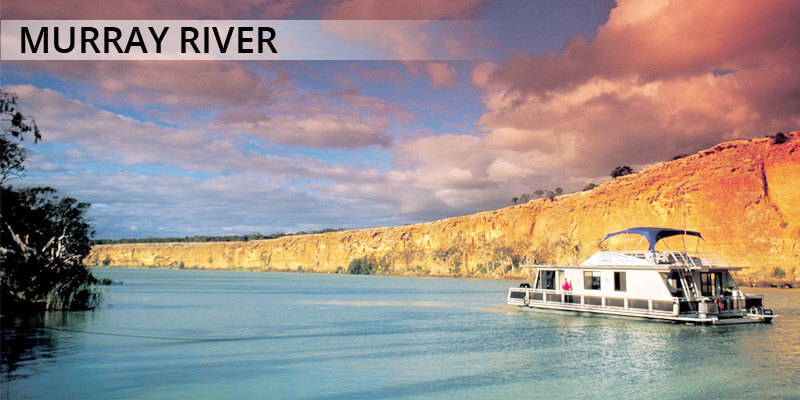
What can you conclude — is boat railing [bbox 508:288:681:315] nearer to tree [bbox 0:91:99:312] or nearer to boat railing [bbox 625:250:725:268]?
boat railing [bbox 625:250:725:268]

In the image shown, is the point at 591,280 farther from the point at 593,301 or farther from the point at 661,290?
the point at 661,290

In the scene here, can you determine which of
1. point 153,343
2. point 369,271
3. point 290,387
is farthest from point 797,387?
point 369,271

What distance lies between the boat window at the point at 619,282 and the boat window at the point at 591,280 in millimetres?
1153

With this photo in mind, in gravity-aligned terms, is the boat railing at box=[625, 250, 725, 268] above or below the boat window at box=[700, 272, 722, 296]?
above

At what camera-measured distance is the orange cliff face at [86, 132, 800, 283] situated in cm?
6347

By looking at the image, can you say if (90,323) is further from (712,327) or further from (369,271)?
(369,271)

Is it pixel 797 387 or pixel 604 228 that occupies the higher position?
pixel 604 228

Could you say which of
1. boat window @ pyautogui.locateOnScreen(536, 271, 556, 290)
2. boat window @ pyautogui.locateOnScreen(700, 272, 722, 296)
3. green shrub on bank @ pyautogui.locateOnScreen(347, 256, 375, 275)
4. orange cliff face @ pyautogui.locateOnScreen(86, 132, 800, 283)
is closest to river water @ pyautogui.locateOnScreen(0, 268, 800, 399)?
boat window @ pyautogui.locateOnScreen(700, 272, 722, 296)

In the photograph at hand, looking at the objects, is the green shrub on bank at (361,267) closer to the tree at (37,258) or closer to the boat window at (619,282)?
the tree at (37,258)

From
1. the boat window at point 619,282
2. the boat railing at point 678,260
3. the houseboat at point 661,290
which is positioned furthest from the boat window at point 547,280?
the boat railing at point 678,260

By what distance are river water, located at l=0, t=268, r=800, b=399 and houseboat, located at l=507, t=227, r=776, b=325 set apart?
30.8 inches

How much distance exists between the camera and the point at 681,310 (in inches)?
1028

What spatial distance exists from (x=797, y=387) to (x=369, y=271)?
337 ft

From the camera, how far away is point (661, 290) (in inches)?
1068
